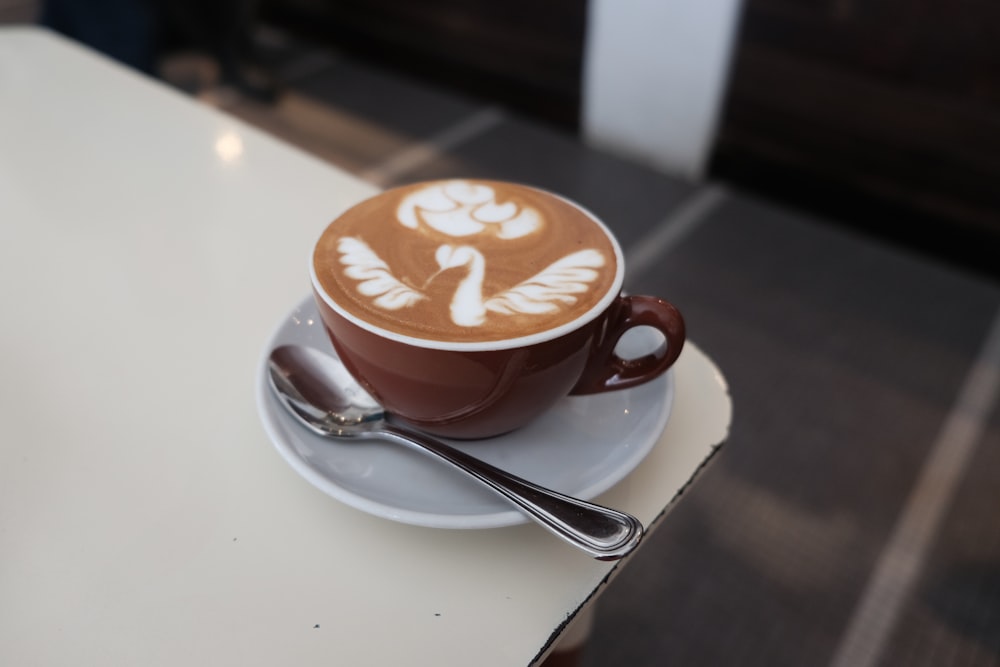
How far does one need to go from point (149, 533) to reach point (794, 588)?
0.66 m

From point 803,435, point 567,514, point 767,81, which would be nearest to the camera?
point 567,514

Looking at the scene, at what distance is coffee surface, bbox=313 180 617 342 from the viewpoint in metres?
0.31

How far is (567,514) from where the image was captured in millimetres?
293

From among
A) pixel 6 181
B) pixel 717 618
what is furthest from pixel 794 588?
pixel 6 181

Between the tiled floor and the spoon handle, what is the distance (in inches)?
19.5

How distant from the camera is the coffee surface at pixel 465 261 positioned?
12.1 inches

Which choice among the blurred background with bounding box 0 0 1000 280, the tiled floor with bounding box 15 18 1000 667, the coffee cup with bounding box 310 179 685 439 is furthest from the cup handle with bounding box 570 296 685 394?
the blurred background with bounding box 0 0 1000 280

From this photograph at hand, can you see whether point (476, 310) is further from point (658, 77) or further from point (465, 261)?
point (658, 77)

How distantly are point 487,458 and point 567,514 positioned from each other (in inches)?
2.1

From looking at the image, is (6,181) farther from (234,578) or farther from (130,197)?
(234,578)

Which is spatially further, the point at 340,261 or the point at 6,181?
the point at 6,181

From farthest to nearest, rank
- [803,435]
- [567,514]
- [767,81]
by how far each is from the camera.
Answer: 1. [767,81]
2. [803,435]
3. [567,514]

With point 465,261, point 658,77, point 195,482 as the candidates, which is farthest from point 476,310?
point 658,77

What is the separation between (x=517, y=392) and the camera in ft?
1.03
